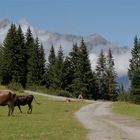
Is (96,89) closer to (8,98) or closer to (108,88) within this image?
(108,88)

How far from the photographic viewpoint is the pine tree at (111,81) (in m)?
151

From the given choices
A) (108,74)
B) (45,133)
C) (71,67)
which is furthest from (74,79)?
(45,133)

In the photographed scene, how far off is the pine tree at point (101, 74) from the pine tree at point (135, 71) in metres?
9.55

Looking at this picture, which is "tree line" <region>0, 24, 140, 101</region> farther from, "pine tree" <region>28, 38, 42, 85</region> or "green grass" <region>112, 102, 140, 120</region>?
"green grass" <region>112, 102, 140, 120</region>

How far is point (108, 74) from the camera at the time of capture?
164375 mm

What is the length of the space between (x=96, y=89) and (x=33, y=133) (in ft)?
363

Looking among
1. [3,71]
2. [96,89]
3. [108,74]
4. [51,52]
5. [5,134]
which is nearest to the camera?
[5,134]

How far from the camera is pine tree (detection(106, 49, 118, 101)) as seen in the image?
151 metres

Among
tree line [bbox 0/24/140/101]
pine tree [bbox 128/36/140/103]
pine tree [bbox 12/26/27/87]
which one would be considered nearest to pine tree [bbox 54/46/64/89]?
tree line [bbox 0/24/140/101]

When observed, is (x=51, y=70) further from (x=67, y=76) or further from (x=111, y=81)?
(x=111, y=81)

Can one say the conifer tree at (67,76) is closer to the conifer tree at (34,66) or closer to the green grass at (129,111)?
the conifer tree at (34,66)

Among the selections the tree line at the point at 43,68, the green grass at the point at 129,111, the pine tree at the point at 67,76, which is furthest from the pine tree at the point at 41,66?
the green grass at the point at 129,111

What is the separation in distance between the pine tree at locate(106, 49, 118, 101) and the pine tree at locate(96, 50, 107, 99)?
134 centimetres

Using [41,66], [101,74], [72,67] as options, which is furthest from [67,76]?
[101,74]
